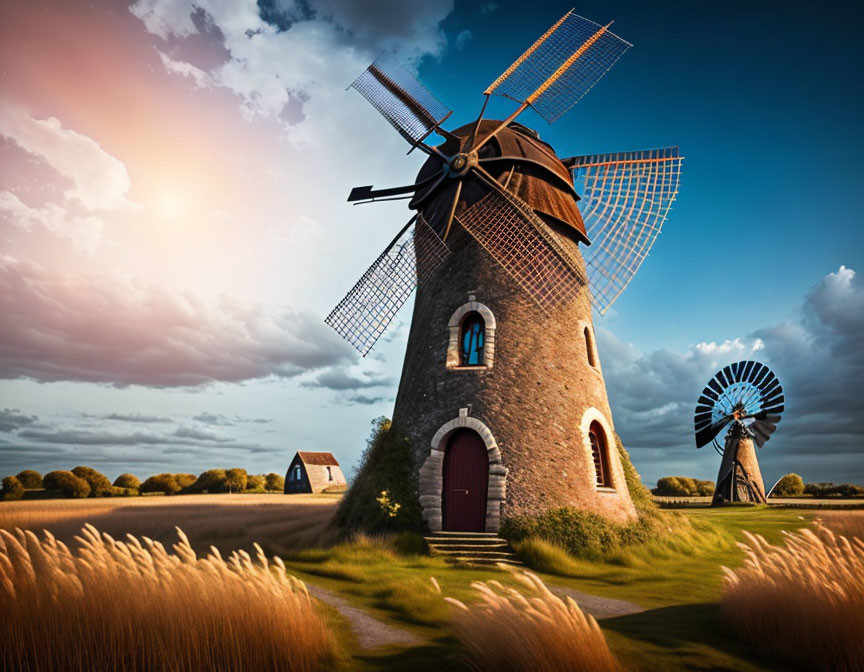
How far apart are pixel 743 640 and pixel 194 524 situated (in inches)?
665

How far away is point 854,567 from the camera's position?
267 inches

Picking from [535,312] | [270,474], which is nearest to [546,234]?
[535,312]

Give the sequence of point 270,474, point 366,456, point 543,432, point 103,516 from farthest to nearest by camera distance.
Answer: point 270,474 < point 103,516 < point 366,456 < point 543,432

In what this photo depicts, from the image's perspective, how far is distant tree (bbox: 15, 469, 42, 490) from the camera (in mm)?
36688

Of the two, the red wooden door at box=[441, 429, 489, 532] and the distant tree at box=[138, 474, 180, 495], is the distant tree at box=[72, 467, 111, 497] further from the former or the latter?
the red wooden door at box=[441, 429, 489, 532]

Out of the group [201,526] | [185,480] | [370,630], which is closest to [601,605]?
[370,630]

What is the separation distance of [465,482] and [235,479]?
44.1 metres

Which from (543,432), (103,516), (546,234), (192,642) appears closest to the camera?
(192,642)

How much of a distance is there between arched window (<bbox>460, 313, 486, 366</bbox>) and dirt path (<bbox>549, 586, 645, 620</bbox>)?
7.05 meters

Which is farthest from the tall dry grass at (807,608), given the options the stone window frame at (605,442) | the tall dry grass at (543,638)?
the stone window frame at (605,442)

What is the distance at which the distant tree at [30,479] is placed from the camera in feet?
120

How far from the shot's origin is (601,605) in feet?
32.1

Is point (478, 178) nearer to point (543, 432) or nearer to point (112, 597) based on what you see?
point (543, 432)

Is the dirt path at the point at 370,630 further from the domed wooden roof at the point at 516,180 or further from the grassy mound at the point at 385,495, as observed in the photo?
the domed wooden roof at the point at 516,180
